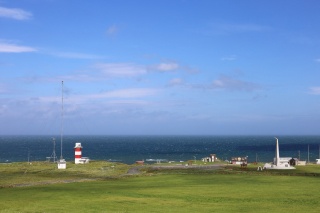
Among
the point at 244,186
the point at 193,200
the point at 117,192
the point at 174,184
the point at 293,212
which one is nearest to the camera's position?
the point at 293,212

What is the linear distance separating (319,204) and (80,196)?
83.1 feet

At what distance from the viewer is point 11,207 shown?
3931cm

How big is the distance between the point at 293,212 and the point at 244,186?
62.7ft

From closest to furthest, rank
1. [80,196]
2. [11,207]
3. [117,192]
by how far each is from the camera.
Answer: [11,207] → [80,196] → [117,192]

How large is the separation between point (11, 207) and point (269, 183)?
36042 millimetres

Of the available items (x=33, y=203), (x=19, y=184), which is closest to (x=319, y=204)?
(x=33, y=203)

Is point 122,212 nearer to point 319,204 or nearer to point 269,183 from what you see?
point 319,204

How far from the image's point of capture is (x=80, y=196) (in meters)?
46.5

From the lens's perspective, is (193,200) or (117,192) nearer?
(193,200)

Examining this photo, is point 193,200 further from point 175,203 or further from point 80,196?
point 80,196

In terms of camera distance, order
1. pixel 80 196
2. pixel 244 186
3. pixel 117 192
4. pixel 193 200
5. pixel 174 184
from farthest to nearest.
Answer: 1. pixel 174 184
2. pixel 244 186
3. pixel 117 192
4. pixel 80 196
5. pixel 193 200

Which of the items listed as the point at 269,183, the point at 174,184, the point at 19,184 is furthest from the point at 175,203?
the point at 19,184

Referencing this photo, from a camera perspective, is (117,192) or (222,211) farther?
(117,192)

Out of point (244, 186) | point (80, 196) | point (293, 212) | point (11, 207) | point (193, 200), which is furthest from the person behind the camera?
point (244, 186)
